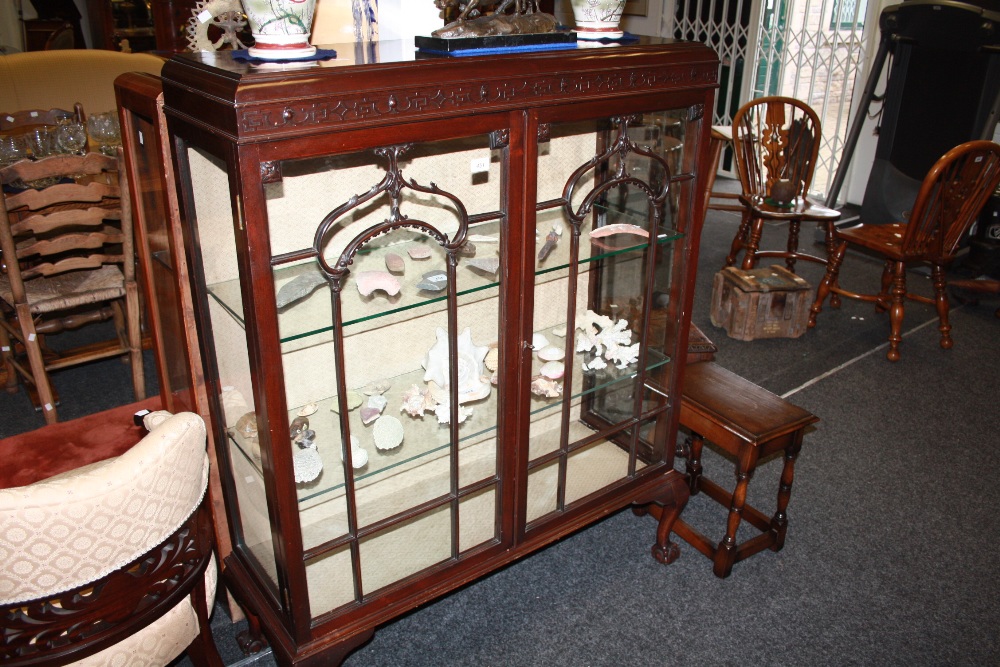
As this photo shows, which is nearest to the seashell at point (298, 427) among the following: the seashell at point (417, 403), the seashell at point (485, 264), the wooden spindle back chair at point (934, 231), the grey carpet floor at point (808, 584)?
the seashell at point (417, 403)

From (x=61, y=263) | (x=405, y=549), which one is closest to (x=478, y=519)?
(x=405, y=549)

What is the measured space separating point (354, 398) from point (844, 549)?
1.58 m

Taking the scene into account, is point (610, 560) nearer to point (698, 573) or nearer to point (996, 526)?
point (698, 573)

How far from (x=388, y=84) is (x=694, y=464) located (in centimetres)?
169

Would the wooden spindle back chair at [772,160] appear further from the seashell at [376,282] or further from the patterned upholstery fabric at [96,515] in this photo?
the patterned upholstery fabric at [96,515]

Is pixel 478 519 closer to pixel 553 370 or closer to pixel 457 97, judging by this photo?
pixel 553 370

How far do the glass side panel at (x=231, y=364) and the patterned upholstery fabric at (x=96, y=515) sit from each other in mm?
169

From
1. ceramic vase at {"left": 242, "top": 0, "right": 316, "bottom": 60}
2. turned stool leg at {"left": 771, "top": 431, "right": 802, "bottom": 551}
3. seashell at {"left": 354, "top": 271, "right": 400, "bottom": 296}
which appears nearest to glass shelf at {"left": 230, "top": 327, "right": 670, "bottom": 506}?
seashell at {"left": 354, "top": 271, "right": 400, "bottom": 296}

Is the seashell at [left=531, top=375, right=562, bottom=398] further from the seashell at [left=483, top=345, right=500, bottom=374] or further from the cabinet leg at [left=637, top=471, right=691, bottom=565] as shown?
the cabinet leg at [left=637, top=471, right=691, bottom=565]

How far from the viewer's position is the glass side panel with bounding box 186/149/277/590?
141 cm

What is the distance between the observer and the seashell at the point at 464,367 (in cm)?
174

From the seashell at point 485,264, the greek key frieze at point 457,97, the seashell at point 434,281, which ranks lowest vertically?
the seashell at point 434,281

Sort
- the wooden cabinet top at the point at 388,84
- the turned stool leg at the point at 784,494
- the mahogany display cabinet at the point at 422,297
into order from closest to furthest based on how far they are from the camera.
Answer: the wooden cabinet top at the point at 388,84 → the mahogany display cabinet at the point at 422,297 → the turned stool leg at the point at 784,494

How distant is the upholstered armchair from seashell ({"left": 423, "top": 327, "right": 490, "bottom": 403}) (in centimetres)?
53
